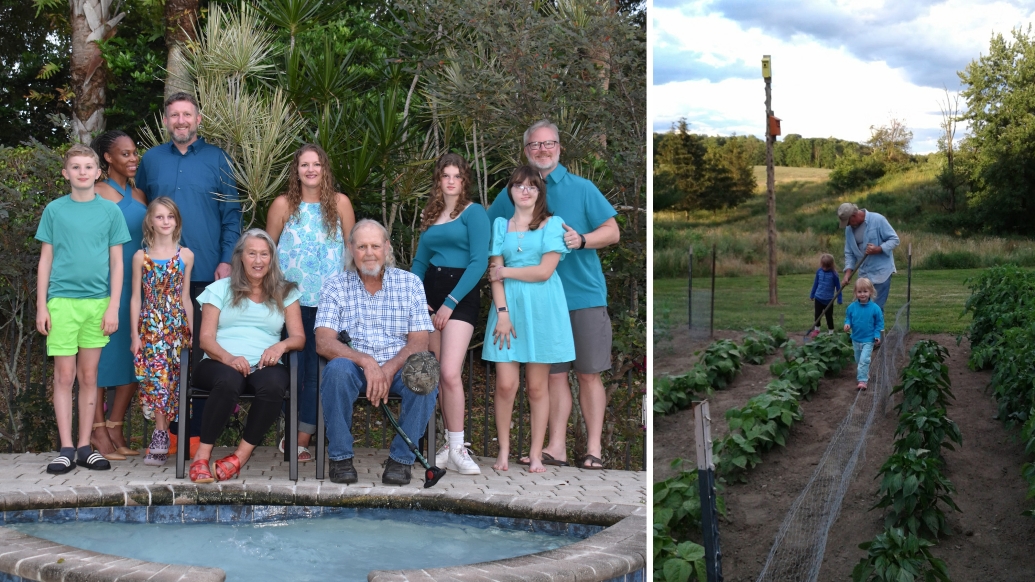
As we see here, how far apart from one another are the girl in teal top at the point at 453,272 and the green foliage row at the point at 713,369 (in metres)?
1.38

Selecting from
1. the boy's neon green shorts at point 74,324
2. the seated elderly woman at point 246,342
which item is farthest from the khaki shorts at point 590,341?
the boy's neon green shorts at point 74,324

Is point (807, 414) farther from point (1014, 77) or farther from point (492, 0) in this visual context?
point (492, 0)

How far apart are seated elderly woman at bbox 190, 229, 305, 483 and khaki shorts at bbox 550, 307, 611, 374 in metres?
1.11

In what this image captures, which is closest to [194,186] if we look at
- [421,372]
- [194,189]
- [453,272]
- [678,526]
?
[194,189]

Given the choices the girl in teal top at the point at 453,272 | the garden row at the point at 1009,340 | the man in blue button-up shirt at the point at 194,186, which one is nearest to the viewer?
the garden row at the point at 1009,340

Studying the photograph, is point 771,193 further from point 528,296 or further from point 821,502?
point 528,296

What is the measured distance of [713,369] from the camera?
108 inches

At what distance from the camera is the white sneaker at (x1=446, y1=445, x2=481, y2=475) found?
4.14 metres

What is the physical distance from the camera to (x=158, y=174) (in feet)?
13.9

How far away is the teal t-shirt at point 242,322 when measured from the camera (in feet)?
13.1

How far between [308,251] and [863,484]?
2.46m

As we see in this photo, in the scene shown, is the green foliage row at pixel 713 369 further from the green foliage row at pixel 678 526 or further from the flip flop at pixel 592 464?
the flip flop at pixel 592 464

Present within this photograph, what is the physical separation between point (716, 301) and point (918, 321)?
1.51 ft

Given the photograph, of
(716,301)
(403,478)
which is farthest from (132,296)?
(716,301)
